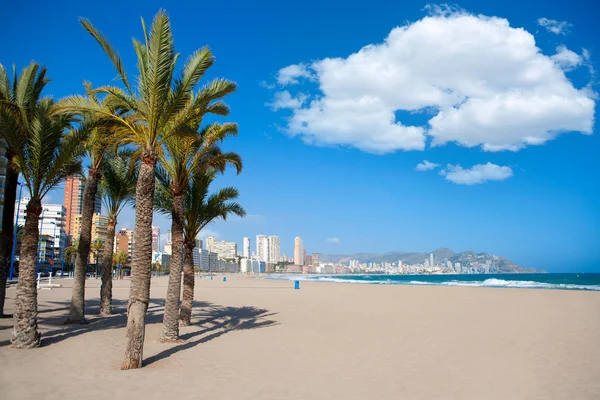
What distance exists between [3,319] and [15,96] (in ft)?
22.9

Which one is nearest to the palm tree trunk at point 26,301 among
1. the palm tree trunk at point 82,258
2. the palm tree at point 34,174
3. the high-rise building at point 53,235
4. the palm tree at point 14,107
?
the palm tree at point 34,174

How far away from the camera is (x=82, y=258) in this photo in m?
12.6

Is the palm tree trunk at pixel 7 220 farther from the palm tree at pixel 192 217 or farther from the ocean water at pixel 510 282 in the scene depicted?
the ocean water at pixel 510 282

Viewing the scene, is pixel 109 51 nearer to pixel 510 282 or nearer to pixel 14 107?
pixel 14 107

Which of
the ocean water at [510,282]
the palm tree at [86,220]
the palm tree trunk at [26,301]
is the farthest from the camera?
the ocean water at [510,282]

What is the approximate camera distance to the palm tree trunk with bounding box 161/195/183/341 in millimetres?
10234

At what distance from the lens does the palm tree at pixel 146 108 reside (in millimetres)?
7574

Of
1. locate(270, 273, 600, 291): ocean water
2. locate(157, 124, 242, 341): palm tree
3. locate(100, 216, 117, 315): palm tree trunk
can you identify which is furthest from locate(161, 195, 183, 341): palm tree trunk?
locate(270, 273, 600, 291): ocean water

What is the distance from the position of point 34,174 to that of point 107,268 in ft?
22.2

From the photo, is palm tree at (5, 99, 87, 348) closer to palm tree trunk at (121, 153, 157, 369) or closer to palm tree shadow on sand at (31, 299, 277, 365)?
palm tree shadow on sand at (31, 299, 277, 365)

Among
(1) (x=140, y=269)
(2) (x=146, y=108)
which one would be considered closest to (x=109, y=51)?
(2) (x=146, y=108)

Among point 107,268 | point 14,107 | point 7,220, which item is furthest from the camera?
point 107,268

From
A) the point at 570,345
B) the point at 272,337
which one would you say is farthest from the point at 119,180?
the point at 570,345

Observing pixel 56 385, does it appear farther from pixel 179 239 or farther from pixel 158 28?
pixel 158 28
